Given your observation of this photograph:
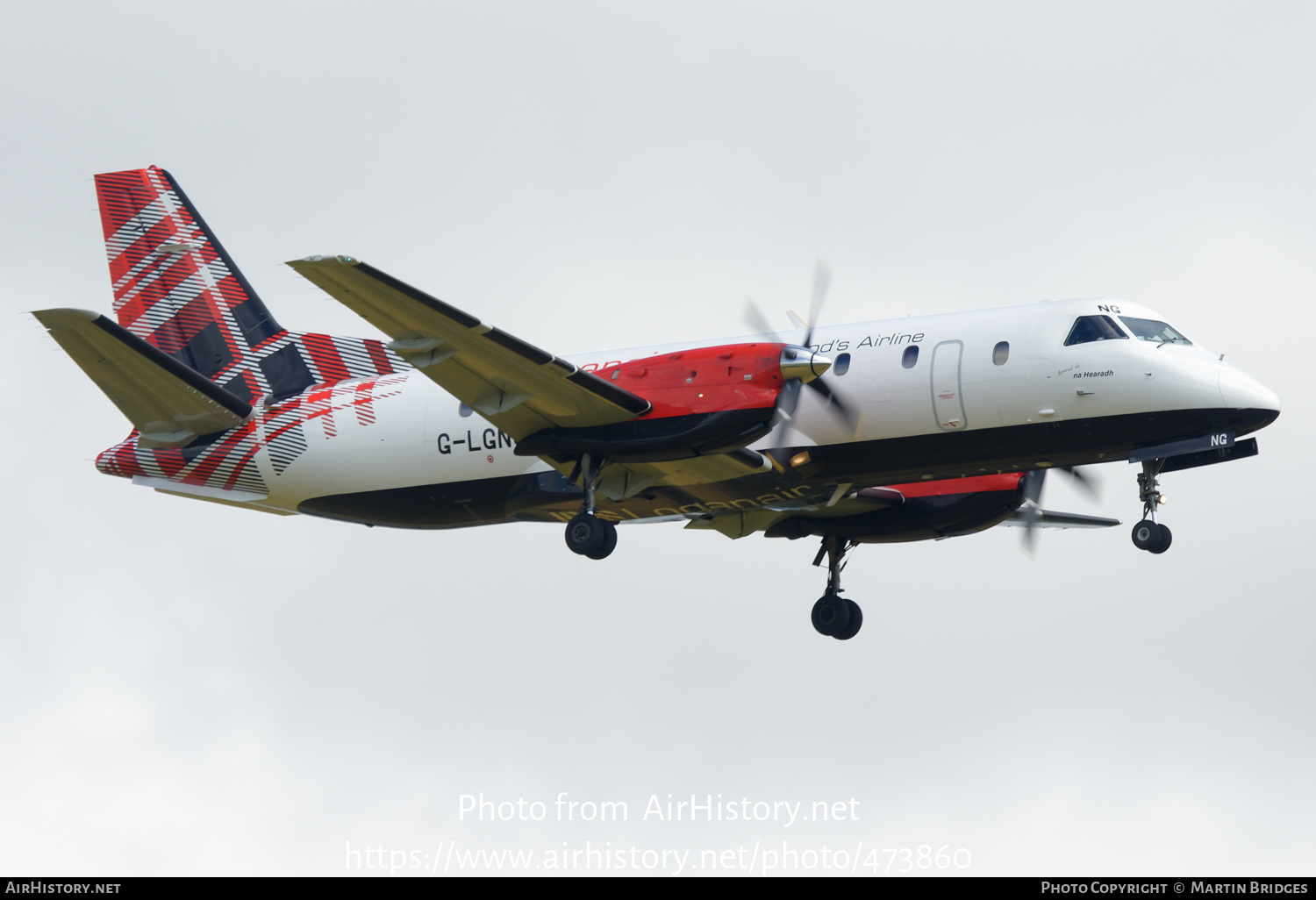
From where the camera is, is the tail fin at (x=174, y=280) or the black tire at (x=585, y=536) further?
the tail fin at (x=174, y=280)

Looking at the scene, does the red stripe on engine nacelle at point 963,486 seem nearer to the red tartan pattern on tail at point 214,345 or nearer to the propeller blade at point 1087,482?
the propeller blade at point 1087,482

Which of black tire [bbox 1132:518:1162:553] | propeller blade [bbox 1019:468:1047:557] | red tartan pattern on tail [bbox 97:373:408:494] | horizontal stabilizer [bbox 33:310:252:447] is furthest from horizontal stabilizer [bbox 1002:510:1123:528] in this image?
horizontal stabilizer [bbox 33:310:252:447]

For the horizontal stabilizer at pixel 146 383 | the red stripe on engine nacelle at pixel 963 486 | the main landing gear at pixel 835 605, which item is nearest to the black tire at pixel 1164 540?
the red stripe on engine nacelle at pixel 963 486

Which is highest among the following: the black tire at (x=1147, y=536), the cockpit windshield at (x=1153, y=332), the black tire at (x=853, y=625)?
the cockpit windshield at (x=1153, y=332)

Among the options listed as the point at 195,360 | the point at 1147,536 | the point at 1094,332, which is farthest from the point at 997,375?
the point at 195,360

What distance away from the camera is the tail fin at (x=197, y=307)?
26484 mm

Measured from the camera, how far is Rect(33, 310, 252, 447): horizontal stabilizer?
21.4 metres

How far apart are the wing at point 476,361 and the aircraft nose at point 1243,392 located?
7514 mm

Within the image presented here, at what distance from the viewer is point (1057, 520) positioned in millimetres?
26953

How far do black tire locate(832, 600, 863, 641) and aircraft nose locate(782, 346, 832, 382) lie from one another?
6768 millimetres

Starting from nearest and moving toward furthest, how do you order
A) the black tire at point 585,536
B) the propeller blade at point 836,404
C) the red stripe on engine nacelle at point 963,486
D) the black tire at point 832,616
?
1. the propeller blade at point 836,404
2. the black tire at point 585,536
3. the red stripe on engine nacelle at point 963,486
4. the black tire at point 832,616

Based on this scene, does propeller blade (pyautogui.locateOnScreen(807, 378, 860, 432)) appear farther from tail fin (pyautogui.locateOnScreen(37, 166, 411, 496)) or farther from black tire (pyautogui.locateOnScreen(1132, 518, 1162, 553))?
tail fin (pyautogui.locateOnScreen(37, 166, 411, 496))

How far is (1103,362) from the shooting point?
20.6m

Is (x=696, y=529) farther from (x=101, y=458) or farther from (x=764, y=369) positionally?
(x=101, y=458)
